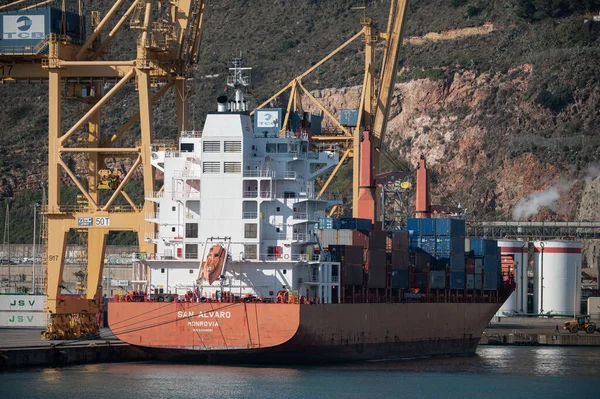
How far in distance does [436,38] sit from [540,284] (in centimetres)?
4765

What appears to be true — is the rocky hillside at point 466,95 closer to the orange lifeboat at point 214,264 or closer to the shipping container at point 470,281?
the shipping container at point 470,281

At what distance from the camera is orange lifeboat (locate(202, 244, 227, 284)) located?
48.4 m

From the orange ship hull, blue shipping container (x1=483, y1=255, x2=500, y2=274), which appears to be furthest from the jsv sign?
blue shipping container (x1=483, y1=255, x2=500, y2=274)

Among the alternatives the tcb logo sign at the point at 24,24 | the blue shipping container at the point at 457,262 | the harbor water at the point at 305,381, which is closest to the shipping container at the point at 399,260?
the blue shipping container at the point at 457,262

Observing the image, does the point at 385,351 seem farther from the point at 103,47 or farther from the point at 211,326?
the point at 103,47

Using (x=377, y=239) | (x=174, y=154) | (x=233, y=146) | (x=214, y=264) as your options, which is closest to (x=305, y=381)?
(x=214, y=264)

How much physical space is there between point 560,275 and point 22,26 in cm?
3691

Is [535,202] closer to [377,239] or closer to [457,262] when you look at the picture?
[457,262]

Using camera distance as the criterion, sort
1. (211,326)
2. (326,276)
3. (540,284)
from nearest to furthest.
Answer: (211,326) → (326,276) → (540,284)

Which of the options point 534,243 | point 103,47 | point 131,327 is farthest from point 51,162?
point 534,243

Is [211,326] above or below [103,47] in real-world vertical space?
below

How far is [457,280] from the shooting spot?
60.2 metres

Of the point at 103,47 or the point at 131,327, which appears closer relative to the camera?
the point at 131,327

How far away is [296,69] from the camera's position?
127 meters
